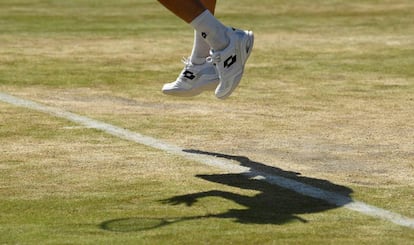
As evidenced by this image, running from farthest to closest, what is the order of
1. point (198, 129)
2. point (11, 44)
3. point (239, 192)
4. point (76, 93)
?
1. point (11, 44)
2. point (76, 93)
3. point (198, 129)
4. point (239, 192)

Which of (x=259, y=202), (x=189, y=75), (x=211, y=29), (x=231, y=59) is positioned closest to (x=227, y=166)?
(x=231, y=59)

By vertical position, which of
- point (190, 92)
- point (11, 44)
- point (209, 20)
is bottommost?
point (11, 44)

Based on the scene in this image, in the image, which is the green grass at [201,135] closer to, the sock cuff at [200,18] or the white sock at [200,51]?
the white sock at [200,51]

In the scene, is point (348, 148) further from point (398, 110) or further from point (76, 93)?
point (76, 93)

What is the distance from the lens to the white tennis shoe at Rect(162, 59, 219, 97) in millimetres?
9114

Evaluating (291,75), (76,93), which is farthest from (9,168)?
(291,75)

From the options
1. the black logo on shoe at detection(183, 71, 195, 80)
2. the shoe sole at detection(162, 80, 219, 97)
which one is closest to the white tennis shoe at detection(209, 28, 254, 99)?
the shoe sole at detection(162, 80, 219, 97)

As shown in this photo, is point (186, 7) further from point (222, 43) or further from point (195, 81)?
point (195, 81)

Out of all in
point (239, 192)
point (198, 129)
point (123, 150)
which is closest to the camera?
point (239, 192)

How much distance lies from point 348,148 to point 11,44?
24.1 ft

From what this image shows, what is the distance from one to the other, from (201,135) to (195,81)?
53 cm

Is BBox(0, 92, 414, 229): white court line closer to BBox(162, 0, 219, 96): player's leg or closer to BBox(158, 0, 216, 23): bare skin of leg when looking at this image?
BBox(162, 0, 219, 96): player's leg

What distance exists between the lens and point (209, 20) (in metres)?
8.55

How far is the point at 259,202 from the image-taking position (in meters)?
7.16
